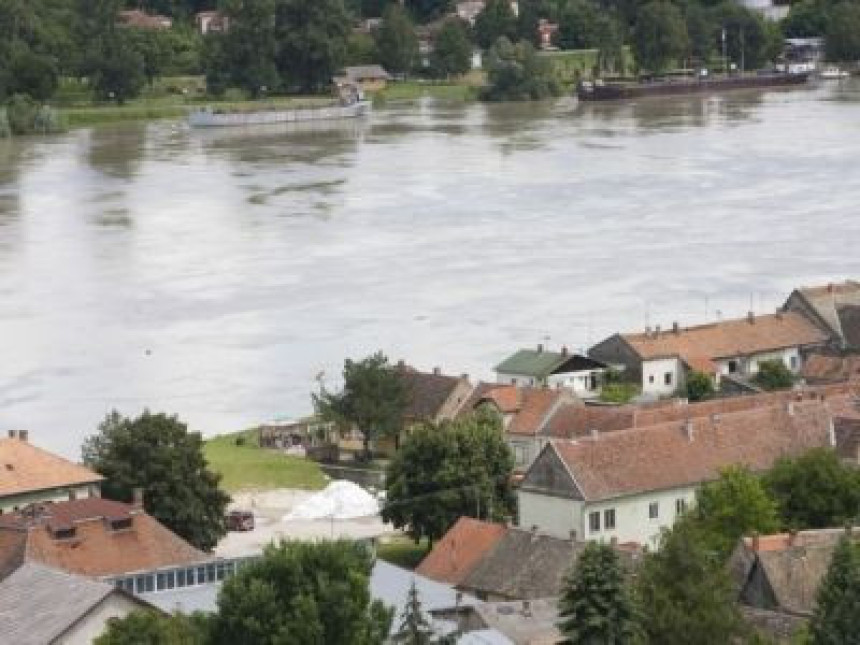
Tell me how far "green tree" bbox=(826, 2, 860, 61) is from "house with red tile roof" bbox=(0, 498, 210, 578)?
57226 mm

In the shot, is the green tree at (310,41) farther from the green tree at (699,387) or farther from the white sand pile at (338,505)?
the white sand pile at (338,505)

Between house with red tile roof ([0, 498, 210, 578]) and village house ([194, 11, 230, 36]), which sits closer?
house with red tile roof ([0, 498, 210, 578])

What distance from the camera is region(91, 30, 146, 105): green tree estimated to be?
196ft

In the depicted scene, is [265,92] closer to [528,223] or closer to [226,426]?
[528,223]

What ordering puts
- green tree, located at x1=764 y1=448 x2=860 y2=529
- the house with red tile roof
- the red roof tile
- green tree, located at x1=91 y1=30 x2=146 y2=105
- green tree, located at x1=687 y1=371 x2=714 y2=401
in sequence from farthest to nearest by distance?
green tree, located at x1=91 y1=30 x2=146 y2=105
green tree, located at x1=687 y1=371 x2=714 y2=401
the red roof tile
green tree, located at x1=764 y1=448 x2=860 y2=529
the house with red tile roof

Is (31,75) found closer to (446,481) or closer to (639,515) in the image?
(446,481)

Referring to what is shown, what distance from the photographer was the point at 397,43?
2657 inches

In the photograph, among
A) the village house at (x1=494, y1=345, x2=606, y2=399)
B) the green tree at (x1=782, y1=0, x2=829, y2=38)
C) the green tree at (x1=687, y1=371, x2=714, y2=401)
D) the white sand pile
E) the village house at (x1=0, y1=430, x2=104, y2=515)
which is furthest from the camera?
the green tree at (x1=782, y1=0, x2=829, y2=38)

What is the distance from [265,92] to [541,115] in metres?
8.58

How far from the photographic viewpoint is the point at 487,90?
63.6 m

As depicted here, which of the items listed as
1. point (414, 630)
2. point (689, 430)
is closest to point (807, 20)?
point (689, 430)

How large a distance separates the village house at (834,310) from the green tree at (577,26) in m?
45.8

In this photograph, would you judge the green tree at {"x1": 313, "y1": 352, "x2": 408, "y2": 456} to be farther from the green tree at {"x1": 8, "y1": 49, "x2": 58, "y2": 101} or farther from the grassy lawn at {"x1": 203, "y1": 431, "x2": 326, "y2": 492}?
the green tree at {"x1": 8, "y1": 49, "x2": 58, "y2": 101}

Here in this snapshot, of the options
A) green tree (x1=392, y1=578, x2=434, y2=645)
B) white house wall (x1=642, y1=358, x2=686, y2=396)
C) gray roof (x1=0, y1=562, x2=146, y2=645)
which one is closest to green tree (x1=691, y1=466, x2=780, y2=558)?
green tree (x1=392, y1=578, x2=434, y2=645)
